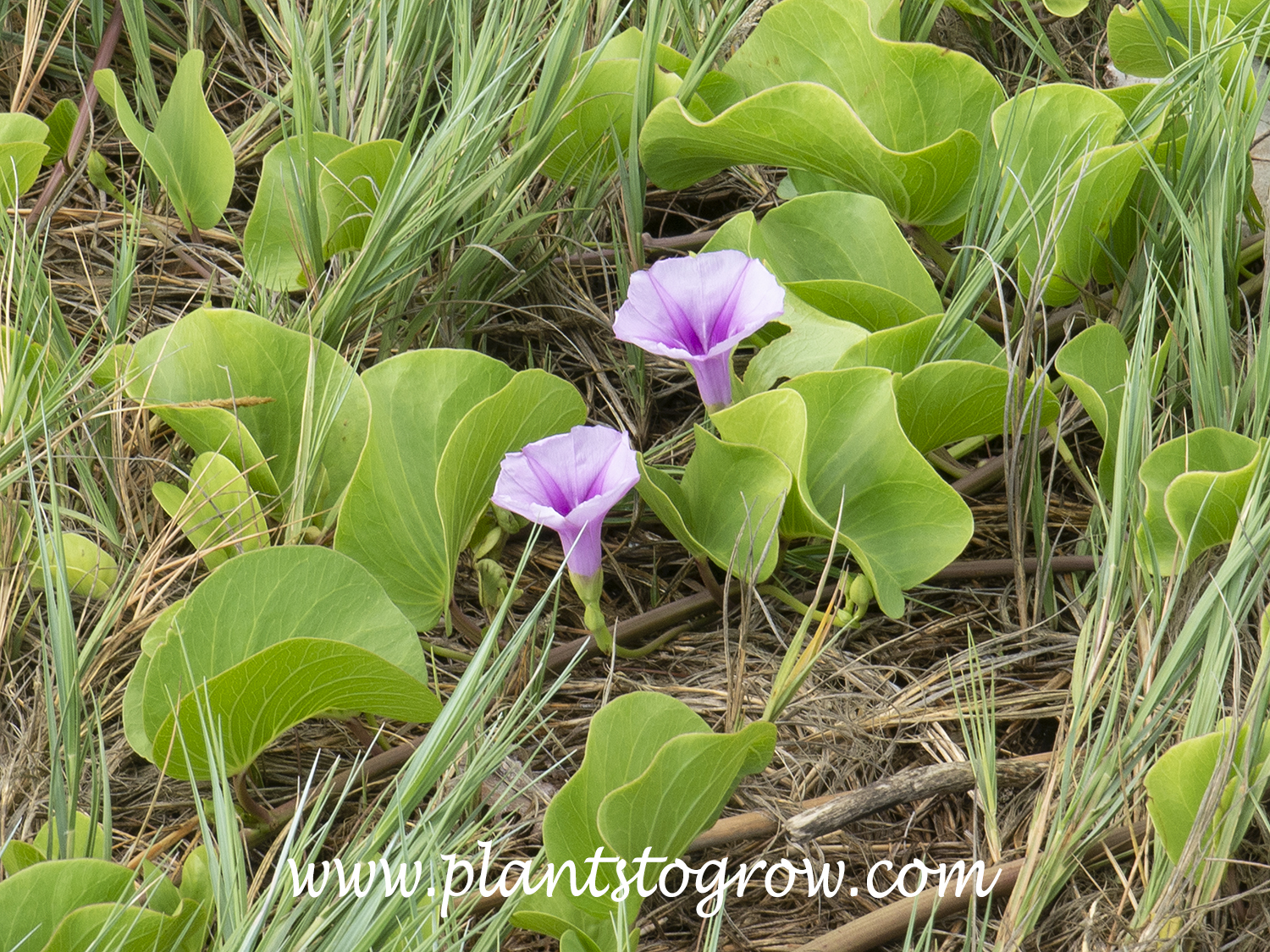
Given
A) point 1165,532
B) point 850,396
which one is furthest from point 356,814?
point 1165,532

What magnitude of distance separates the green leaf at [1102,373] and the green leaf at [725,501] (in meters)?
0.27

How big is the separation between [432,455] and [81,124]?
72cm

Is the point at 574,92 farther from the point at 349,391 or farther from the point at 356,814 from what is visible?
the point at 356,814

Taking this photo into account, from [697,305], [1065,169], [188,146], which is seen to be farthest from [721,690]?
[188,146]

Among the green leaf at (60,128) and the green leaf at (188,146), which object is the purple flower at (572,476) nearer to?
the green leaf at (188,146)

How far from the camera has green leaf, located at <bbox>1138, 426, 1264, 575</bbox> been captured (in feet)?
2.59

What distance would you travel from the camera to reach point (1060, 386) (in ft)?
3.57

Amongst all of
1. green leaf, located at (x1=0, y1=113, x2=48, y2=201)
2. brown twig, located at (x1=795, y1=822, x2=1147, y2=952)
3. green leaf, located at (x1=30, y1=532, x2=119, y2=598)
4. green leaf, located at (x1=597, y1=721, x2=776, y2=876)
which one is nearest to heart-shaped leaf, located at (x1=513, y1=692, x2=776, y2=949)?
green leaf, located at (x1=597, y1=721, x2=776, y2=876)

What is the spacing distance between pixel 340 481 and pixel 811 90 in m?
0.54

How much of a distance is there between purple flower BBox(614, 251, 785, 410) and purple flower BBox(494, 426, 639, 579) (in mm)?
120

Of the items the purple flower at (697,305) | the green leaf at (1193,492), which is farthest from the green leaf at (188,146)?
the green leaf at (1193,492)

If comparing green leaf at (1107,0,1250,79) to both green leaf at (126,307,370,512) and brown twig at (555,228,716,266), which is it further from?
green leaf at (126,307,370,512)

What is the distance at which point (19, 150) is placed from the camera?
Result: 3.76ft

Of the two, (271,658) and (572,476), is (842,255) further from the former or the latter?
(271,658)
